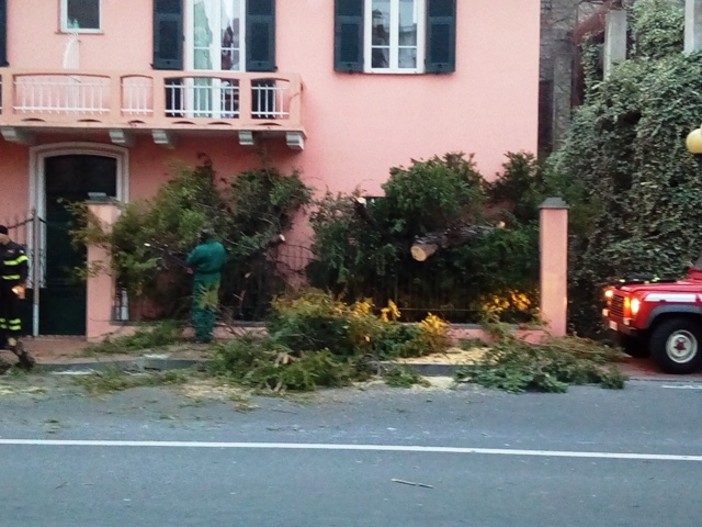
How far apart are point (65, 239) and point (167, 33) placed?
3.59m

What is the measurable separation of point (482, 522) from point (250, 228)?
8731 millimetres

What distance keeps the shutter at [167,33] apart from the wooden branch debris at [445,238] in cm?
496

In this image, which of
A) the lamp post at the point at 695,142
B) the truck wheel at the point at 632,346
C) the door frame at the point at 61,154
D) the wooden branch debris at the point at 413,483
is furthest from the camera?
the door frame at the point at 61,154

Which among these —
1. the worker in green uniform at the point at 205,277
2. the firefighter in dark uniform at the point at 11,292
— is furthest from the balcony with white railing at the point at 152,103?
the firefighter in dark uniform at the point at 11,292

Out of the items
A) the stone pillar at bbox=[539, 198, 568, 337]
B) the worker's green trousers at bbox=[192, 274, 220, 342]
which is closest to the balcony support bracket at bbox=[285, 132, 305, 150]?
the worker's green trousers at bbox=[192, 274, 220, 342]

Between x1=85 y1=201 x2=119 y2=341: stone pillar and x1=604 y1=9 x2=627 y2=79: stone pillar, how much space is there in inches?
379

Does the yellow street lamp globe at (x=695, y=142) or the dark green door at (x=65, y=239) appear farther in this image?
the dark green door at (x=65, y=239)

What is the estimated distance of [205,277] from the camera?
12.8m

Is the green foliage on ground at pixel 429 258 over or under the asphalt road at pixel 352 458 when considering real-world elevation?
over

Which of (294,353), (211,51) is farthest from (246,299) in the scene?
(211,51)

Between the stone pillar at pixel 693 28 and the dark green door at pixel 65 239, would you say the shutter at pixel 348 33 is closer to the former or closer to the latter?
the dark green door at pixel 65 239

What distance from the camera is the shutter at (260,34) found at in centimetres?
1497

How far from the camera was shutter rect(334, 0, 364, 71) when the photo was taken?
14977 mm

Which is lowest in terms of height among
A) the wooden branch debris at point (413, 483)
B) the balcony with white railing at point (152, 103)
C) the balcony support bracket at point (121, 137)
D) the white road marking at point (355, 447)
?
the wooden branch debris at point (413, 483)
